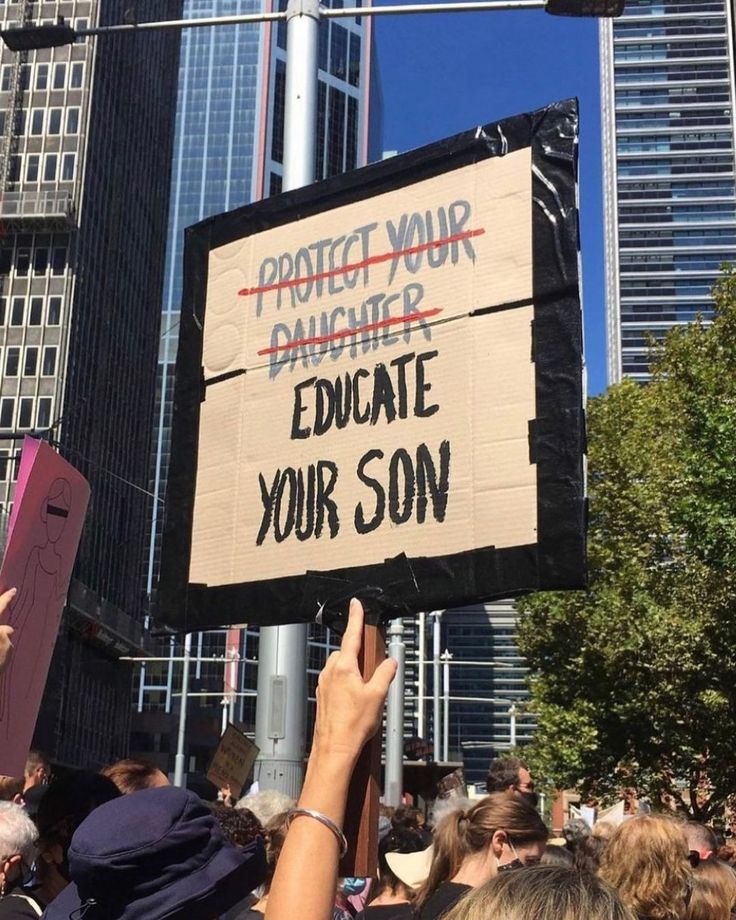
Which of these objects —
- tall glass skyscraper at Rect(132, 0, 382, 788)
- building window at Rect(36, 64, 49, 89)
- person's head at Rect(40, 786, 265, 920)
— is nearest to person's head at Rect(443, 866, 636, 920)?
person's head at Rect(40, 786, 265, 920)

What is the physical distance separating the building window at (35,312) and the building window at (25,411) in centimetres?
420

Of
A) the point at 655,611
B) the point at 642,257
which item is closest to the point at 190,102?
the point at 642,257

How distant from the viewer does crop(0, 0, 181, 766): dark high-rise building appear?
65.4 meters

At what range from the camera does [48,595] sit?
15.3ft

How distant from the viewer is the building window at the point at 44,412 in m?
64.8

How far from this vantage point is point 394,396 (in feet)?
11.3

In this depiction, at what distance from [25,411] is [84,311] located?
7.09 meters

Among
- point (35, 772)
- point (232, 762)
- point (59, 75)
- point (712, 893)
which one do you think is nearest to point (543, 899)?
point (712, 893)

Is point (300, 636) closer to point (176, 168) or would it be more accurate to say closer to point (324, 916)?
point (324, 916)

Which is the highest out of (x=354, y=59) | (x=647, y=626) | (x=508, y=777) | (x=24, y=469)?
(x=354, y=59)

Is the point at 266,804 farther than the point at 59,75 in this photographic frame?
No

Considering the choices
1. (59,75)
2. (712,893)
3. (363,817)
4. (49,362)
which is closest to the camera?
(363,817)

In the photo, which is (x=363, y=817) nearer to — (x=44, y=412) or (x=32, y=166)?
(x=44, y=412)

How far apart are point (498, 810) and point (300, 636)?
274 centimetres
